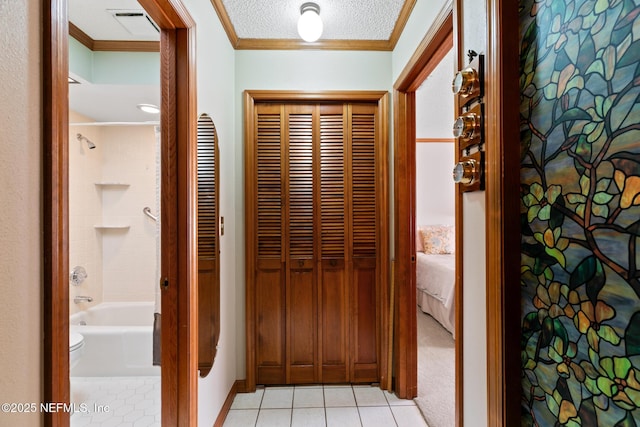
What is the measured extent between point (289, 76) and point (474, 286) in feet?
6.52

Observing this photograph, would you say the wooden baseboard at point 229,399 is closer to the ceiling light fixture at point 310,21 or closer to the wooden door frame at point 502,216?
the wooden door frame at point 502,216

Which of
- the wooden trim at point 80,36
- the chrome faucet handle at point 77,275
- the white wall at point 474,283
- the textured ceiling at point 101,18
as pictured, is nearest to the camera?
the white wall at point 474,283

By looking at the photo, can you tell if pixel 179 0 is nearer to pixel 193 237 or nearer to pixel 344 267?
pixel 193 237

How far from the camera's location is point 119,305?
2.88 metres

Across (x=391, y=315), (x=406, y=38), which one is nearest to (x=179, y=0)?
(x=406, y=38)

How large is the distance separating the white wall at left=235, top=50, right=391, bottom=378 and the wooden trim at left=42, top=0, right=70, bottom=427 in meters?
1.63

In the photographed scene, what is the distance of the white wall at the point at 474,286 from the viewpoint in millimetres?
1067

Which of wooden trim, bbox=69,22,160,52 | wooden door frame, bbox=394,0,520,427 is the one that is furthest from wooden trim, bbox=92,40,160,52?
wooden door frame, bbox=394,0,520,427

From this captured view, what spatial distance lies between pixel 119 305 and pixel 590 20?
3620mm

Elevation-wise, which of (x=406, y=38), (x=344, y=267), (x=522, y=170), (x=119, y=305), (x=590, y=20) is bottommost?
(x=119, y=305)

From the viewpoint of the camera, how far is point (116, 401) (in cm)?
210

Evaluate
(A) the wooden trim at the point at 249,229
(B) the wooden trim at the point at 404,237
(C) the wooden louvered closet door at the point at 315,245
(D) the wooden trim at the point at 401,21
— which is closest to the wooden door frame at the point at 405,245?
(B) the wooden trim at the point at 404,237

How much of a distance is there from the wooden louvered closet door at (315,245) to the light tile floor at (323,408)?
0.31 feet

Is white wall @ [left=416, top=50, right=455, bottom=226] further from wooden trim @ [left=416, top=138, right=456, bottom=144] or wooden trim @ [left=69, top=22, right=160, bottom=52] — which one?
wooden trim @ [left=69, top=22, right=160, bottom=52]
